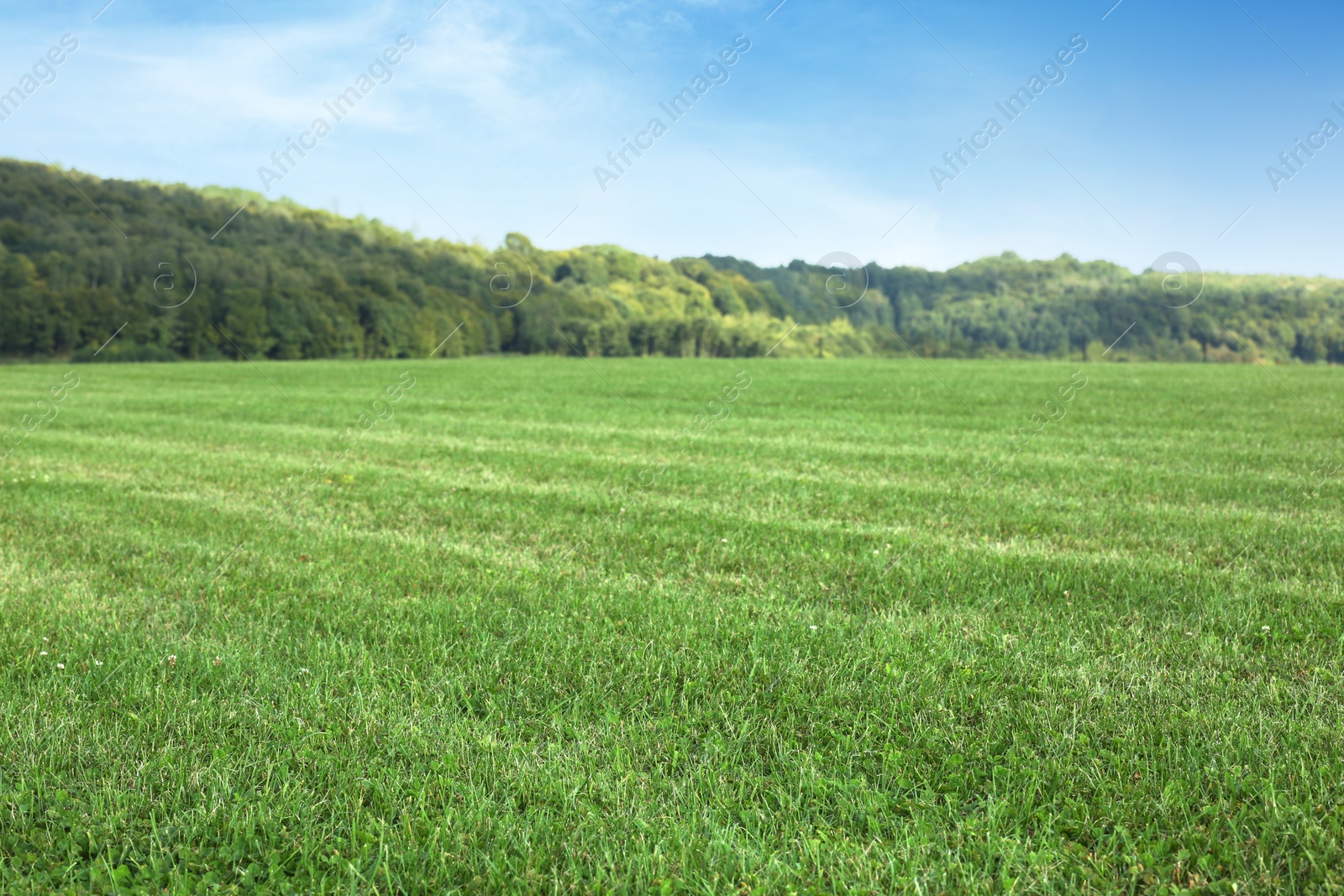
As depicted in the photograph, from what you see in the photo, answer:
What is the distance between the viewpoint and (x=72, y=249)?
263 feet

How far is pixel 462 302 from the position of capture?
91.2m

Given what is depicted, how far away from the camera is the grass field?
9.23ft

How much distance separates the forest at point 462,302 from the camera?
72.9 metres

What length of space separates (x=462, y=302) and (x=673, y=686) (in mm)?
92367

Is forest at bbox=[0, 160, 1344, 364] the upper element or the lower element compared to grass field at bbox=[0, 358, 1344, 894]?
upper

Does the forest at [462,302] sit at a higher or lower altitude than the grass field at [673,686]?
higher

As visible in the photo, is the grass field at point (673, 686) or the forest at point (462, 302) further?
the forest at point (462, 302)

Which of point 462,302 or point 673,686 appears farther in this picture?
point 462,302

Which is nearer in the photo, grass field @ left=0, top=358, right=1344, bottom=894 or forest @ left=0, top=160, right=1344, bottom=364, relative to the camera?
grass field @ left=0, top=358, right=1344, bottom=894

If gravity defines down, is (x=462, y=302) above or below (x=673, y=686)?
above

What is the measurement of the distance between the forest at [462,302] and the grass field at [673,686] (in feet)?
195

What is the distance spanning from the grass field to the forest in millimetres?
59566

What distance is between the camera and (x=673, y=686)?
4.07 meters

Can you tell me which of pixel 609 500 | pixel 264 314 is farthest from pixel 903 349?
pixel 609 500
